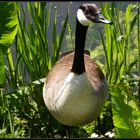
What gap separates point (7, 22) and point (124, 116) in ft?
5.32

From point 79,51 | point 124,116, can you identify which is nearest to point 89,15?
point 79,51

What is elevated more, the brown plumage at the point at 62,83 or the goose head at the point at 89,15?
the goose head at the point at 89,15

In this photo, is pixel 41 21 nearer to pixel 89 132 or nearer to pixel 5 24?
pixel 5 24

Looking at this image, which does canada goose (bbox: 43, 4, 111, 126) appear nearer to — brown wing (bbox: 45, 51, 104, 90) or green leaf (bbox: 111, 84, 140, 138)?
brown wing (bbox: 45, 51, 104, 90)

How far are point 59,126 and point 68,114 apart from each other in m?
0.46

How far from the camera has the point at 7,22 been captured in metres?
3.65

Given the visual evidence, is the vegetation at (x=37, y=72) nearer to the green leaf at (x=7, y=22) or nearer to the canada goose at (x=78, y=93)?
the green leaf at (x=7, y=22)

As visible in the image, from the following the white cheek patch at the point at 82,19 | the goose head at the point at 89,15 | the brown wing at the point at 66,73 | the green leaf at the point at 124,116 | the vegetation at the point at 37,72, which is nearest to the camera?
the green leaf at the point at 124,116

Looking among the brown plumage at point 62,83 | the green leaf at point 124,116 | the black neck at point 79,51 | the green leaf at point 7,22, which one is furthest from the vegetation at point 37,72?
the green leaf at point 124,116

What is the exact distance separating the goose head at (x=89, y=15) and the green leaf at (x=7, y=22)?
1.90 feet

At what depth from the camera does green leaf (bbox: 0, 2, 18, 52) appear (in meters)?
3.59

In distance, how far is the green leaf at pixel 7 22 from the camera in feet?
11.8

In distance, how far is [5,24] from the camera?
12.0 feet

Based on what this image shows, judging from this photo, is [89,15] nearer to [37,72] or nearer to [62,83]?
[62,83]
